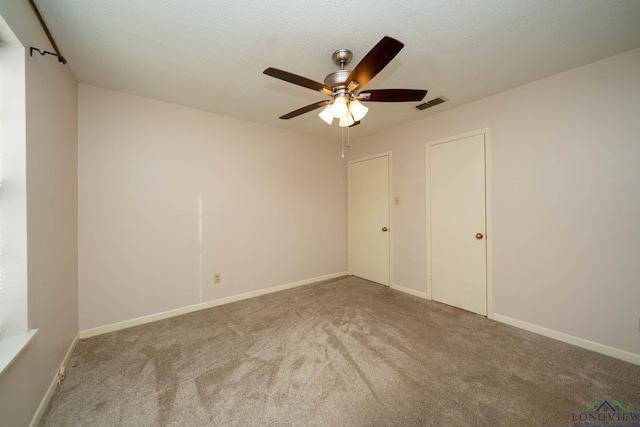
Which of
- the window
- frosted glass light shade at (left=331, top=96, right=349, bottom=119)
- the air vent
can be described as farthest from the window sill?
the air vent

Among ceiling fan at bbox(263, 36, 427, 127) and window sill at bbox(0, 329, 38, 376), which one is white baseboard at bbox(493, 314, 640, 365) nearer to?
ceiling fan at bbox(263, 36, 427, 127)

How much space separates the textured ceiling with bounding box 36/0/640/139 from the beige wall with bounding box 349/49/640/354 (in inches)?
10.4

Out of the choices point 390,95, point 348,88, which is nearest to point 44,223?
point 348,88

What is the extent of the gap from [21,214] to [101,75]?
159cm

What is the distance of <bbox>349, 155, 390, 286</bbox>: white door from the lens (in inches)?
150

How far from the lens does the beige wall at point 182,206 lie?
7.85 ft

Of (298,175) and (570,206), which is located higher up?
(298,175)

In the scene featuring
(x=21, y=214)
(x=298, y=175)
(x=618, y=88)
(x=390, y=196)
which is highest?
(x=618, y=88)

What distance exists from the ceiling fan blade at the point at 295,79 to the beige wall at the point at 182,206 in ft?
6.39

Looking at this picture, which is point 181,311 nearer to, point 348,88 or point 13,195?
point 13,195

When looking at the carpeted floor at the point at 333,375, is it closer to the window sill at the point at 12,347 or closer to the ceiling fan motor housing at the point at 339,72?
the window sill at the point at 12,347

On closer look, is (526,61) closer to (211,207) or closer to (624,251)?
(624,251)

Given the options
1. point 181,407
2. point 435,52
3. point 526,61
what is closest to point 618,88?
point 526,61

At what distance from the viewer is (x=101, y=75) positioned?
218 cm
